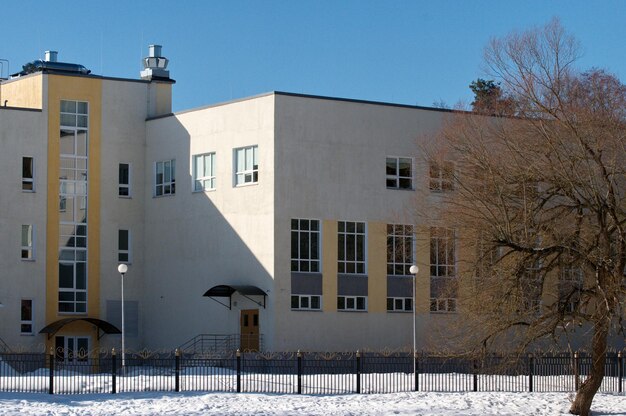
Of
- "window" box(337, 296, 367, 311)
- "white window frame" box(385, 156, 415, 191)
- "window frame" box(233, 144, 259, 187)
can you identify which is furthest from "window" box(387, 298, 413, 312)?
"window frame" box(233, 144, 259, 187)

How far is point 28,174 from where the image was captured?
2359 inches

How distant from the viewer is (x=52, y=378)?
3800 centimetres

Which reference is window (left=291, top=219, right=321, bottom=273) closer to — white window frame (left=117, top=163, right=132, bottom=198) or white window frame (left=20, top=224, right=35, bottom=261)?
white window frame (left=117, top=163, right=132, bottom=198)

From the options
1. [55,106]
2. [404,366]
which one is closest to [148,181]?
[55,106]

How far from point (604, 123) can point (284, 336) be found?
2334cm

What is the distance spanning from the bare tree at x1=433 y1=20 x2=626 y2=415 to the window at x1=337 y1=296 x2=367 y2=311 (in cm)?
2067

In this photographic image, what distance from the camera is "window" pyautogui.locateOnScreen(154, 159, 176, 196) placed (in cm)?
6106

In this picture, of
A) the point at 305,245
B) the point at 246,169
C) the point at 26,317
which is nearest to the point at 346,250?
the point at 305,245

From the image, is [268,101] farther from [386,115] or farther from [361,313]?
[361,313]

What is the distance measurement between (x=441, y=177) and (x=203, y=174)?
1530cm

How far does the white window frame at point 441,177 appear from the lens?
142 ft

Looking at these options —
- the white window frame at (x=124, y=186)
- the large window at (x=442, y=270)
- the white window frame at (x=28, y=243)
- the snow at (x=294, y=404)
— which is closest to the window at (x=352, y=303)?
the large window at (x=442, y=270)

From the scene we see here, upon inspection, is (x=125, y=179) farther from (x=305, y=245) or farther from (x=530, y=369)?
(x=530, y=369)

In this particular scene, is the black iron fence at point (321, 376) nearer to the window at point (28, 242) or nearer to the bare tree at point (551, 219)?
the bare tree at point (551, 219)
